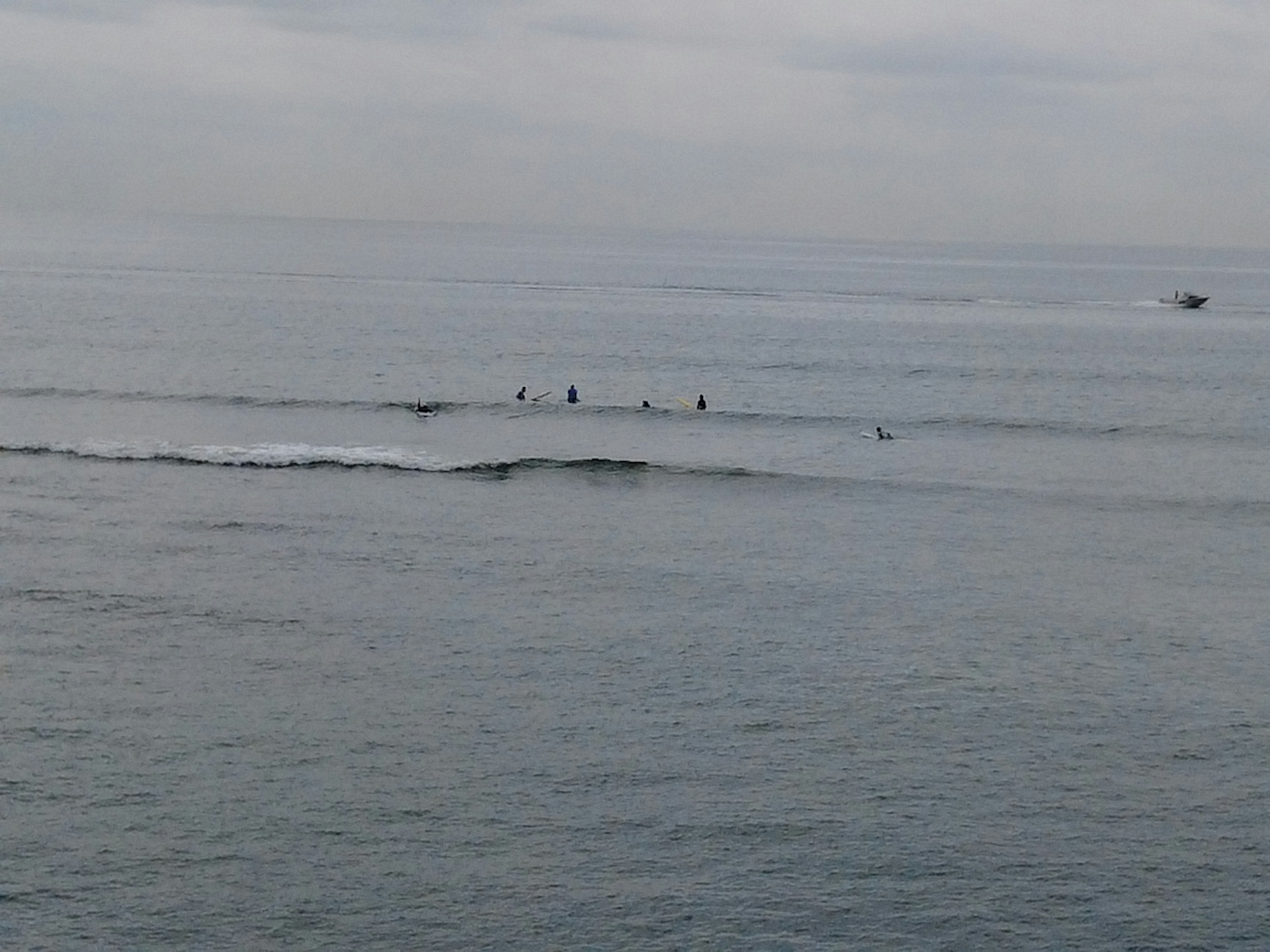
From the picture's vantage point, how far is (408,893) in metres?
29.2

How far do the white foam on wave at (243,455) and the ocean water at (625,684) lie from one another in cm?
45

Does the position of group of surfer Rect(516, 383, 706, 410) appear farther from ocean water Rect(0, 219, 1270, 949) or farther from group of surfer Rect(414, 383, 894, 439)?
ocean water Rect(0, 219, 1270, 949)

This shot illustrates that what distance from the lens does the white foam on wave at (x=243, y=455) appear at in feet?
236

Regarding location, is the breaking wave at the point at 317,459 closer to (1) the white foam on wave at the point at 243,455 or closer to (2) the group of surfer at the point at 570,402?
(1) the white foam on wave at the point at 243,455

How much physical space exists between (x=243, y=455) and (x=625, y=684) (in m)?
38.8

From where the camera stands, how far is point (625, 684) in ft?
133

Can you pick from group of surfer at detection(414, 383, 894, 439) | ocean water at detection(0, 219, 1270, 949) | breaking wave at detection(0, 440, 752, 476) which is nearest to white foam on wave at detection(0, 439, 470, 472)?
breaking wave at detection(0, 440, 752, 476)

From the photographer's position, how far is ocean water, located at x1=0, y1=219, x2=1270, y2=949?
1151 inches

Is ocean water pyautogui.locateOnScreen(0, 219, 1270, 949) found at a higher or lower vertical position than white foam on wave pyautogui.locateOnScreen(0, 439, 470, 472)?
lower

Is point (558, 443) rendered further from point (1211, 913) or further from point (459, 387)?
point (1211, 913)

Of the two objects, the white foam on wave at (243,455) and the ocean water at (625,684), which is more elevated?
the white foam on wave at (243,455)

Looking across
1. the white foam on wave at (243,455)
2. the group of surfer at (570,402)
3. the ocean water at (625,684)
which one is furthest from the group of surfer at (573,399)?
the white foam on wave at (243,455)

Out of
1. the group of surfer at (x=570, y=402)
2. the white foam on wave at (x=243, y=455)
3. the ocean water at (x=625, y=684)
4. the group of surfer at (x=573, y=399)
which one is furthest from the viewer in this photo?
the group of surfer at (x=573, y=399)

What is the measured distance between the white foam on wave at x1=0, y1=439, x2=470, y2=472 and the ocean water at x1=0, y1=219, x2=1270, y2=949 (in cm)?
45
